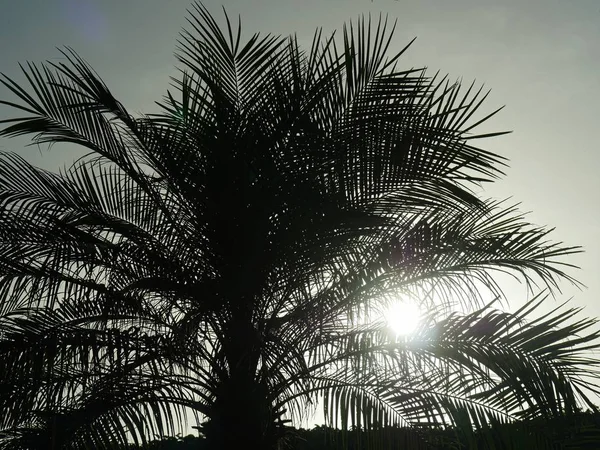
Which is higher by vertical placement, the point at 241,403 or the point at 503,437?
the point at 241,403

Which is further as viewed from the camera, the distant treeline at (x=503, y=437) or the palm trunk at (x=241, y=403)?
the palm trunk at (x=241, y=403)

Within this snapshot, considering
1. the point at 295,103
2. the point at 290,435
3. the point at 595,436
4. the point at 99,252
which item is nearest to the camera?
the point at 595,436

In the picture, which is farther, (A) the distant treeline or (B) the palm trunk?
(B) the palm trunk

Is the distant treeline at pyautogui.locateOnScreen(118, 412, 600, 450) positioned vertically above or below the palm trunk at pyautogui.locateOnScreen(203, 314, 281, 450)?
below

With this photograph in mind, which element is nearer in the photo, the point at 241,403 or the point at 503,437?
the point at 503,437

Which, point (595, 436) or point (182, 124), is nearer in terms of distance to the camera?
point (595, 436)

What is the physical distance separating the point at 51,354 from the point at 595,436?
3988 millimetres

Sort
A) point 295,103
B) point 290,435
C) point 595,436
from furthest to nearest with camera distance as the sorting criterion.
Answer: point 290,435 < point 295,103 < point 595,436

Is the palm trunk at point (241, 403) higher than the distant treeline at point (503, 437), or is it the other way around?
the palm trunk at point (241, 403)

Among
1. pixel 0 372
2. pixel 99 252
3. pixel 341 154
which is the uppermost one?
pixel 341 154

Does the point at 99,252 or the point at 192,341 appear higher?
the point at 99,252

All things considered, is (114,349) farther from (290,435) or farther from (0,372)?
(290,435)

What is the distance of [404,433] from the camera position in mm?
5199

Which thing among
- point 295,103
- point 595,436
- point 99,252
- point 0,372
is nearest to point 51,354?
point 0,372
